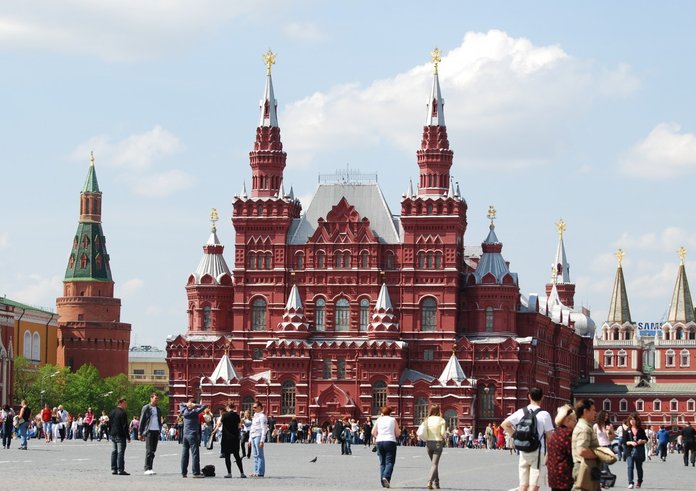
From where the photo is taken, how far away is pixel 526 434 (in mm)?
31219

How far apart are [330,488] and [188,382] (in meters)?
87.5

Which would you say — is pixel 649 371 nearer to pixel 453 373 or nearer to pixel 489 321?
pixel 489 321

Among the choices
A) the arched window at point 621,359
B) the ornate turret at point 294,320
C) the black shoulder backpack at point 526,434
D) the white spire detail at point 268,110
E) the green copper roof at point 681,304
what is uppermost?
the white spire detail at point 268,110

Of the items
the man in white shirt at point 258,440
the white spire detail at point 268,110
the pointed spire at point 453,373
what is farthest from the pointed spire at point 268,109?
the man in white shirt at point 258,440

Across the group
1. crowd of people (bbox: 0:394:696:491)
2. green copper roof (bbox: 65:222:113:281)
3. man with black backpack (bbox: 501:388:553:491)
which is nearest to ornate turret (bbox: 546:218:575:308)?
green copper roof (bbox: 65:222:113:281)

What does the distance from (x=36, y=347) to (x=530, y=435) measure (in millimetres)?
130547

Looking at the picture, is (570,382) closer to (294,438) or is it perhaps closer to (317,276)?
(317,276)

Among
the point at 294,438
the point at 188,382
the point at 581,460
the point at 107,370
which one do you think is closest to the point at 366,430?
the point at 294,438

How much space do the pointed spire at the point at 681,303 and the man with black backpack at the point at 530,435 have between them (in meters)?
144

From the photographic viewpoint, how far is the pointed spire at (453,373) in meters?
117

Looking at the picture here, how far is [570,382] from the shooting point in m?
158

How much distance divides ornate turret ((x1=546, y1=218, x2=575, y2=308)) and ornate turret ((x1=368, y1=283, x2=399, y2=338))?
61013 millimetres

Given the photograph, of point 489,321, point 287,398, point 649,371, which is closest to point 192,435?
point 287,398

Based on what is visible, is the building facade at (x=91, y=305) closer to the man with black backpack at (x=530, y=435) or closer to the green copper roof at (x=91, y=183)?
the green copper roof at (x=91, y=183)
